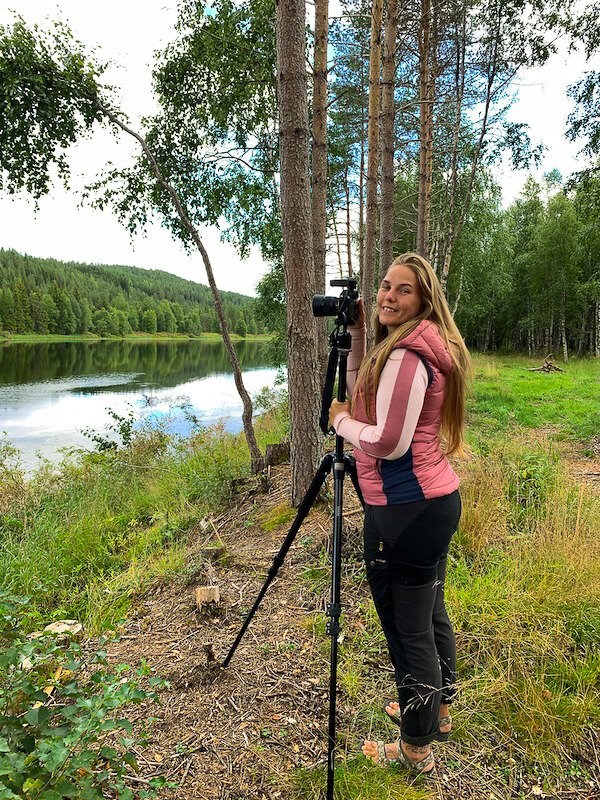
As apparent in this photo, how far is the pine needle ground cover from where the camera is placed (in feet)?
5.61

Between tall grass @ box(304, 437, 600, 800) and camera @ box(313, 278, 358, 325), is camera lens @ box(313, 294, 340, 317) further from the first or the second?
tall grass @ box(304, 437, 600, 800)

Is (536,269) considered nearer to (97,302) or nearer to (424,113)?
(424,113)

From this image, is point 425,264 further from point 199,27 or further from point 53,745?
point 199,27

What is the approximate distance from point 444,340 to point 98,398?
1925 centimetres

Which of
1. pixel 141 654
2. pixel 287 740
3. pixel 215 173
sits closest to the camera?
pixel 287 740

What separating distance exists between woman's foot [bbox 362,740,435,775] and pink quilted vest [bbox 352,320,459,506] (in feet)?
3.09

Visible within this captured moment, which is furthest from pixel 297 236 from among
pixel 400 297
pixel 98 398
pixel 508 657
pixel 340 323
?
pixel 98 398

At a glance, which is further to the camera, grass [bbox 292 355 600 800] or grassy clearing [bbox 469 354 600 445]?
grassy clearing [bbox 469 354 600 445]

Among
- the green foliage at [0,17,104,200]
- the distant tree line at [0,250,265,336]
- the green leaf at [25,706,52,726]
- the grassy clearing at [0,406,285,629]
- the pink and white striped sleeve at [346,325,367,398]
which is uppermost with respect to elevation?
the distant tree line at [0,250,265,336]

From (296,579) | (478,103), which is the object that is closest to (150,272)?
(478,103)

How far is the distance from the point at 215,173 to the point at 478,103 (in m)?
7.98

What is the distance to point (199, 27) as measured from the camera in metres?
5.46

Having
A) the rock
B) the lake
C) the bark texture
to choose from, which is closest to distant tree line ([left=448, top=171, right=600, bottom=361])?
the bark texture

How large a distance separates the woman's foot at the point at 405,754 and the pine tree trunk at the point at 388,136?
565 centimetres
